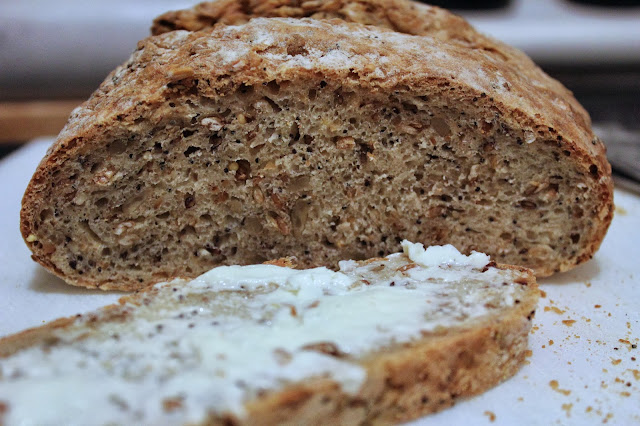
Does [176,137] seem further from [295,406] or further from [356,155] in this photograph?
[295,406]

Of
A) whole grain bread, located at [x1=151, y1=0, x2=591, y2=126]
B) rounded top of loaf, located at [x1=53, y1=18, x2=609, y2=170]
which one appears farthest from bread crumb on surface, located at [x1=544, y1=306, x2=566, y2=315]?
whole grain bread, located at [x1=151, y1=0, x2=591, y2=126]

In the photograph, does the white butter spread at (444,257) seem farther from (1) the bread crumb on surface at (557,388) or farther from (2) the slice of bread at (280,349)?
(1) the bread crumb on surface at (557,388)

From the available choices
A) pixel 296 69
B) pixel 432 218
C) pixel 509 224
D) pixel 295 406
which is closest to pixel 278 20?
pixel 296 69

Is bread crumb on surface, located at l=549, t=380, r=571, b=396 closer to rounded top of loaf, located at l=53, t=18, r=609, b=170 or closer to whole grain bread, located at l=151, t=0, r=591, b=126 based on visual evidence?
rounded top of loaf, located at l=53, t=18, r=609, b=170

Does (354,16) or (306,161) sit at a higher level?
(354,16)

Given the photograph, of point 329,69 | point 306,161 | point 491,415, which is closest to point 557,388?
point 491,415

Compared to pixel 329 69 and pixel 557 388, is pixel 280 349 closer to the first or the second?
pixel 557 388

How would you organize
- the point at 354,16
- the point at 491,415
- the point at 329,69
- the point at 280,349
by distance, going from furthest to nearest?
the point at 354,16
the point at 329,69
the point at 491,415
the point at 280,349
